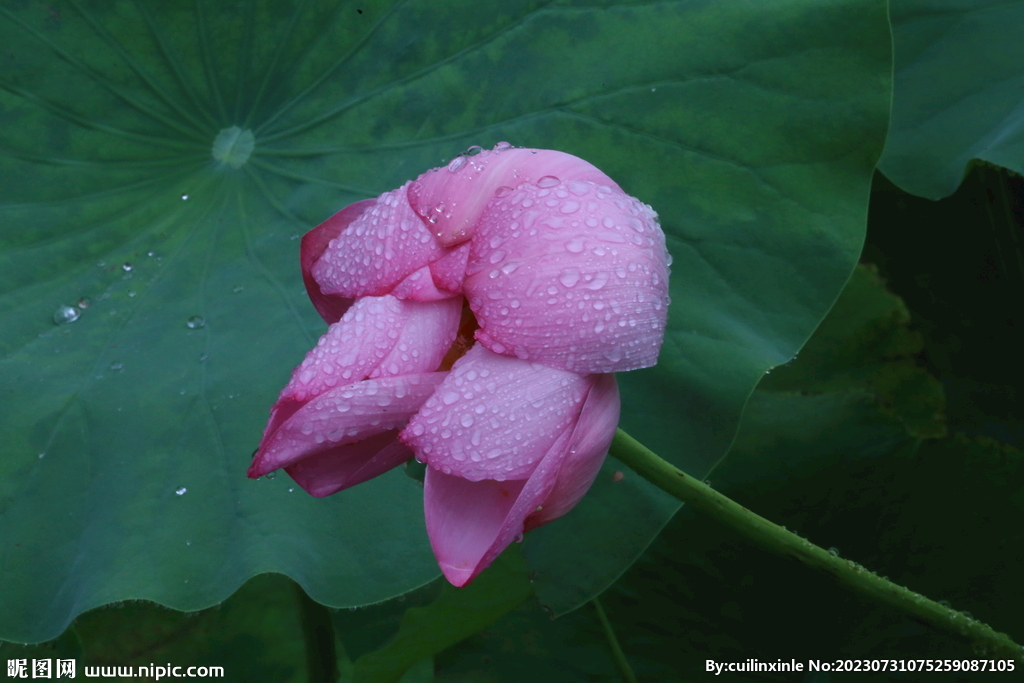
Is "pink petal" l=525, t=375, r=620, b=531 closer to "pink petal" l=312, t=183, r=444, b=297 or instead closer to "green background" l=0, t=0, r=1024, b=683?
"pink petal" l=312, t=183, r=444, b=297

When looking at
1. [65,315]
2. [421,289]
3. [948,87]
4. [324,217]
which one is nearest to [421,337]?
[421,289]

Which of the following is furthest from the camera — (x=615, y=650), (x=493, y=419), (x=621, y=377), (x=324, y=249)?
(x=615, y=650)

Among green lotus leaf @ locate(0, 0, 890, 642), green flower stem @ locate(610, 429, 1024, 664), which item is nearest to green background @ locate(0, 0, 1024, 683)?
green lotus leaf @ locate(0, 0, 890, 642)

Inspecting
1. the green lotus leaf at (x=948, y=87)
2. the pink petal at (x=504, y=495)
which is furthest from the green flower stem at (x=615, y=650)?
the green lotus leaf at (x=948, y=87)

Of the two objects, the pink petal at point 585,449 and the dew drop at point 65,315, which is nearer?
the pink petal at point 585,449

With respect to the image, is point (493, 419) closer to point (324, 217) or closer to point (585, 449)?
point (585, 449)

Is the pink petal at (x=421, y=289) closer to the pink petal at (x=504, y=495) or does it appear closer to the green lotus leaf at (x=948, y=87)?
the pink petal at (x=504, y=495)
